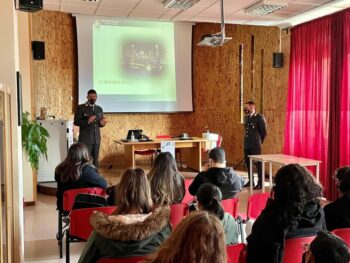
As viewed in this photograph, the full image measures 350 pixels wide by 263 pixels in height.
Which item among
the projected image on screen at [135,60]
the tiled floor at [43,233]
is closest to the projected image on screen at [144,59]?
the projected image on screen at [135,60]

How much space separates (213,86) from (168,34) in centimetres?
159

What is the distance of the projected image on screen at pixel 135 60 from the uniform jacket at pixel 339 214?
6.50 metres

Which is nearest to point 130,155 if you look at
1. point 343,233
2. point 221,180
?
point 221,180

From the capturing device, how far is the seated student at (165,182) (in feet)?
10.6

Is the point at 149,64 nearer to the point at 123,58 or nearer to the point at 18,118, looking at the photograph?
the point at 123,58

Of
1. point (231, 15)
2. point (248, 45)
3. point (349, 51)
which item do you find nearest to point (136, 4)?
point (231, 15)

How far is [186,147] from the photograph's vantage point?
802 centimetres

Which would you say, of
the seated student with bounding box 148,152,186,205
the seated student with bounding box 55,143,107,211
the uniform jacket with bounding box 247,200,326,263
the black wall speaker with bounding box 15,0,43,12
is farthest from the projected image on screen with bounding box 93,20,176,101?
the uniform jacket with bounding box 247,200,326,263

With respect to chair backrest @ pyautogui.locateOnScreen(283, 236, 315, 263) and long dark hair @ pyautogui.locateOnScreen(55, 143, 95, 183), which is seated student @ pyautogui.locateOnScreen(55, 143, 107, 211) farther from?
chair backrest @ pyautogui.locateOnScreen(283, 236, 315, 263)

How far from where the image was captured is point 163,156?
3.44 meters

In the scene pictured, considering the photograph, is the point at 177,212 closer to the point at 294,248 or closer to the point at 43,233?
the point at 294,248

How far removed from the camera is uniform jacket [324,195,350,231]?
2.61 m

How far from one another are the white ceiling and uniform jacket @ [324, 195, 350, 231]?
3820 millimetres

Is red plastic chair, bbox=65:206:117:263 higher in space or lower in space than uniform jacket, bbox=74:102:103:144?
lower
